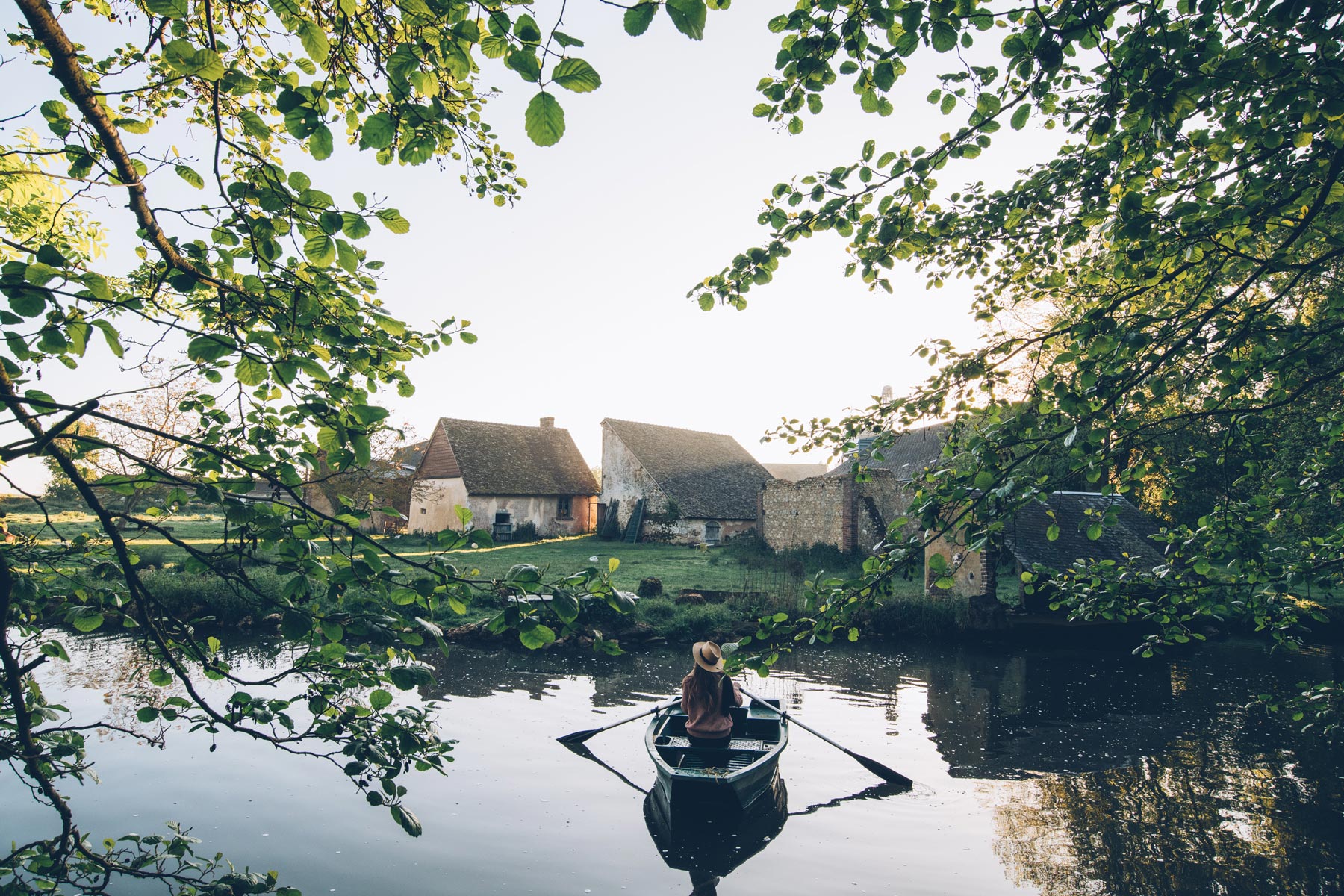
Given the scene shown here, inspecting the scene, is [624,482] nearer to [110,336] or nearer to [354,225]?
[354,225]

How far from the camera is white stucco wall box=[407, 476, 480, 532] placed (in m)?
33.1

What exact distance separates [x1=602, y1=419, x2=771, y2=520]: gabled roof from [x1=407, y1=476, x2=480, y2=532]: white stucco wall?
323 inches

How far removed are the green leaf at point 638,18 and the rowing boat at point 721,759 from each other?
300 inches

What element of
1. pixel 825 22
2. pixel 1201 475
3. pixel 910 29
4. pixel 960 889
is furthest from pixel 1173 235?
pixel 1201 475

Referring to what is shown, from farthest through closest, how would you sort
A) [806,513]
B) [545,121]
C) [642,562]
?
[806,513] < [642,562] < [545,121]

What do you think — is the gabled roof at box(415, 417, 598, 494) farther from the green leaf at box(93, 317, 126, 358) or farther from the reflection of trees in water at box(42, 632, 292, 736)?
the green leaf at box(93, 317, 126, 358)

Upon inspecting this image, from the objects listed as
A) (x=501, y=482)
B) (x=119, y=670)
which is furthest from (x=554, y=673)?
(x=501, y=482)

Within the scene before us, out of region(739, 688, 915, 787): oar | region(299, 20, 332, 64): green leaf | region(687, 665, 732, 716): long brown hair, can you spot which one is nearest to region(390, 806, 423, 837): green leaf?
region(299, 20, 332, 64): green leaf

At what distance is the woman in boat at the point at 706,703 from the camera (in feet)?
29.9

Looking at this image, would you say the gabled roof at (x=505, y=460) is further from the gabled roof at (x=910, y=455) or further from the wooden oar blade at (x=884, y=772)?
the wooden oar blade at (x=884, y=772)

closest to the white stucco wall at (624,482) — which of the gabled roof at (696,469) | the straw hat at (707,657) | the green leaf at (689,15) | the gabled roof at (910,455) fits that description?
the gabled roof at (696,469)

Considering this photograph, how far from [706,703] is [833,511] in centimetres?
1925

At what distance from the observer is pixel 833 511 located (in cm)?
2756

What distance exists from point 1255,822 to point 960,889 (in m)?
4.29
